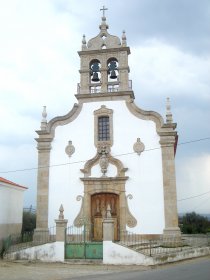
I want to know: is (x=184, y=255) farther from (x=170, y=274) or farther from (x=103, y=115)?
(x=103, y=115)

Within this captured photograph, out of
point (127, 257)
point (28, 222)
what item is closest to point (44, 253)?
point (127, 257)

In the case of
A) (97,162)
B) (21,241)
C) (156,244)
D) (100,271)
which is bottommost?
(100,271)

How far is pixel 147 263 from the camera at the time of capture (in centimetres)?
1377

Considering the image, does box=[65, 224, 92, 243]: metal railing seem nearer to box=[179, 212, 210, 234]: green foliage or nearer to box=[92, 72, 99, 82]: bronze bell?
box=[92, 72, 99, 82]: bronze bell

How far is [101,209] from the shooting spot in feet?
58.9

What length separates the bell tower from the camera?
19.4 metres

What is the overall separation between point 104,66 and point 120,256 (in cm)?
1033

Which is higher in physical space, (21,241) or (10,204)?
(10,204)

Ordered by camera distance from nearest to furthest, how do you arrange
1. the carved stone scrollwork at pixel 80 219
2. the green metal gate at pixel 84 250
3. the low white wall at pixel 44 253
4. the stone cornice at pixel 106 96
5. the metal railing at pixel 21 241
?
1. the green metal gate at pixel 84 250
2. the low white wall at pixel 44 253
3. the metal railing at pixel 21 241
4. the carved stone scrollwork at pixel 80 219
5. the stone cornice at pixel 106 96

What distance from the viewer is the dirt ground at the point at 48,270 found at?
38.7 ft

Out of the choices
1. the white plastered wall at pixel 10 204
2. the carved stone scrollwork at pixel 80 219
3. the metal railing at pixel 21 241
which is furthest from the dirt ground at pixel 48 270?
the white plastered wall at pixel 10 204

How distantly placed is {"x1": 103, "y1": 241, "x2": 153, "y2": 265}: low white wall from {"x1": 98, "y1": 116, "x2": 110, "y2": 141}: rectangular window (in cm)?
604

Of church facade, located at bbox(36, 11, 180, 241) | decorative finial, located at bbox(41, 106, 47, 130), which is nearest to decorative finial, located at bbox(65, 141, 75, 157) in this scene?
church facade, located at bbox(36, 11, 180, 241)

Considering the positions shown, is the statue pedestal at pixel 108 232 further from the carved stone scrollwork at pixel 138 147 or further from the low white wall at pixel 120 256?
the carved stone scrollwork at pixel 138 147
